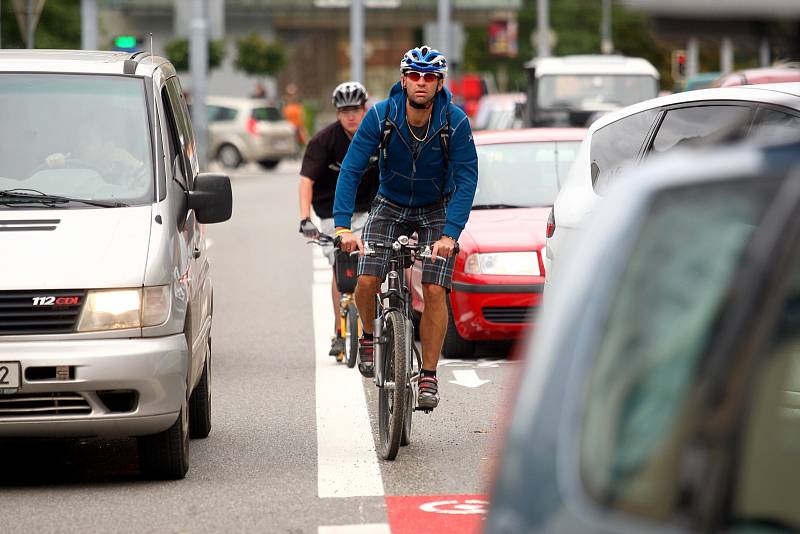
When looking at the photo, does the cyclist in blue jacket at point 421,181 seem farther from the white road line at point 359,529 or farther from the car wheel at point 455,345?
the car wheel at point 455,345

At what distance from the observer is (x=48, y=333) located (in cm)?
638

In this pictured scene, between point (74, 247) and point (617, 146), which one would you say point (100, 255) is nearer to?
point (74, 247)

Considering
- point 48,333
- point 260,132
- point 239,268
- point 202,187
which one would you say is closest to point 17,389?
point 48,333

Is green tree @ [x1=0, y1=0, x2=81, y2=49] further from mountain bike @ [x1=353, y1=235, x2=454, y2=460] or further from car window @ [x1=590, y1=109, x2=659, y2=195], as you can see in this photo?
mountain bike @ [x1=353, y1=235, x2=454, y2=460]

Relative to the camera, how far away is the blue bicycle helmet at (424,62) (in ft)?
23.8

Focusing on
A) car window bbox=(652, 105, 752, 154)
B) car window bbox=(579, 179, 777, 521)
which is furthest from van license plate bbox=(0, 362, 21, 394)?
car window bbox=(579, 179, 777, 521)

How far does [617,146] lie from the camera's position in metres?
8.27

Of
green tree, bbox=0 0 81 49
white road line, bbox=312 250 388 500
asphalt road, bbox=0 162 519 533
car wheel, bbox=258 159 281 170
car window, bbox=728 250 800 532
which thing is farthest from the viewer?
green tree, bbox=0 0 81 49

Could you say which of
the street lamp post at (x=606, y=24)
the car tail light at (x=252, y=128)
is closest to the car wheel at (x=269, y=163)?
the car tail light at (x=252, y=128)

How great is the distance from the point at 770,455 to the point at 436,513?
3.84m

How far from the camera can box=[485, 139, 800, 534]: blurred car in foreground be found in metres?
2.32

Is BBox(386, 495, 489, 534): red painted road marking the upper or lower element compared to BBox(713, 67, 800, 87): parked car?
lower

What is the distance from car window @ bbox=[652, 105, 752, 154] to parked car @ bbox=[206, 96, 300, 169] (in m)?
30.4

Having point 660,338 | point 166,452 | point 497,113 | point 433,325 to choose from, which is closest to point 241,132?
point 497,113
